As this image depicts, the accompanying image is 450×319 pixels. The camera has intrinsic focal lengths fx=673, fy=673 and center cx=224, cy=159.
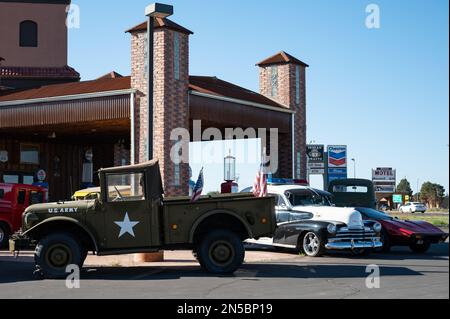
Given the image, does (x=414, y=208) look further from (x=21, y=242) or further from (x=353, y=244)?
(x=21, y=242)

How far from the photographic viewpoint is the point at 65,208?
41.2ft

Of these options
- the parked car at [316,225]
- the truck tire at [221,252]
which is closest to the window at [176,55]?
the parked car at [316,225]

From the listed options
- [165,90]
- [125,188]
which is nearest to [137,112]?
[165,90]

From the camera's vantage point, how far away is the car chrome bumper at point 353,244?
16.1 m

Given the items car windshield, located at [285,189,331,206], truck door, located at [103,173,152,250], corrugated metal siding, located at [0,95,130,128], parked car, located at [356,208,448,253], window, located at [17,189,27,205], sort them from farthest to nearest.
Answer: corrugated metal siding, located at [0,95,130,128] < window, located at [17,189,27,205] < parked car, located at [356,208,448,253] < car windshield, located at [285,189,331,206] < truck door, located at [103,173,152,250]

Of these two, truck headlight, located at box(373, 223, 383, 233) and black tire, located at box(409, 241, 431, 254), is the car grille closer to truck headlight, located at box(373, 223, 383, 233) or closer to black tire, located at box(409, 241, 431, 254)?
truck headlight, located at box(373, 223, 383, 233)

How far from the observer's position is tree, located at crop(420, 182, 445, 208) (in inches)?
4416

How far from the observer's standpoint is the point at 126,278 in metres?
12.4

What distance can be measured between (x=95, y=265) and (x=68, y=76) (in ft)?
66.5

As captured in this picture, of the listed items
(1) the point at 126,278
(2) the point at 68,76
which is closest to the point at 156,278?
(1) the point at 126,278

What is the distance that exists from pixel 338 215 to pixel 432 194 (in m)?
102

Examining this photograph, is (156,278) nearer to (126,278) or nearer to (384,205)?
(126,278)

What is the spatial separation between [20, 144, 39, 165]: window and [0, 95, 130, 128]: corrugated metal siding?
691 cm

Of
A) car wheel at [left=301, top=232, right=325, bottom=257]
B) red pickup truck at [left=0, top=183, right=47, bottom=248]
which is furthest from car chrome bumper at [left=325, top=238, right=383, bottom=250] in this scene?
red pickup truck at [left=0, top=183, right=47, bottom=248]
